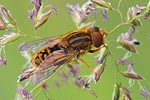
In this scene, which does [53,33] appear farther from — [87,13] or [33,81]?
→ [33,81]

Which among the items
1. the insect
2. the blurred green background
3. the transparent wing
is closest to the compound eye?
the insect

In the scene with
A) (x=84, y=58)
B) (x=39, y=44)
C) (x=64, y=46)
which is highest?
(x=39, y=44)

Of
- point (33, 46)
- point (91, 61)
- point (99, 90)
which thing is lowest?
point (99, 90)

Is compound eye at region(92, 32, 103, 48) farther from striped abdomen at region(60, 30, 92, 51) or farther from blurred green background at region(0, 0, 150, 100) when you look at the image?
blurred green background at region(0, 0, 150, 100)

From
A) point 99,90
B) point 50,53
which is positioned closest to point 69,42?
point 50,53

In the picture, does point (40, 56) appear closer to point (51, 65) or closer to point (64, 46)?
point (51, 65)

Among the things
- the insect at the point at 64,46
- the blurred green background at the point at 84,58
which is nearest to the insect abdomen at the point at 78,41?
the insect at the point at 64,46

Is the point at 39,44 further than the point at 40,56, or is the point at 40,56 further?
the point at 39,44

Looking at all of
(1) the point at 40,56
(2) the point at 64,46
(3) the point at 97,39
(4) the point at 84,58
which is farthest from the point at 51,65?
(4) the point at 84,58
